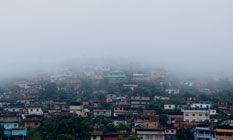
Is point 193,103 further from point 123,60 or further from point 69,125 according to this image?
point 123,60

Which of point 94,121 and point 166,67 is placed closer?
point 94,121

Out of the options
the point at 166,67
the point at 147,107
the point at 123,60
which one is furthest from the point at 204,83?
the point at 123,60

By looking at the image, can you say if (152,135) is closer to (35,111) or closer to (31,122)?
(31,122)

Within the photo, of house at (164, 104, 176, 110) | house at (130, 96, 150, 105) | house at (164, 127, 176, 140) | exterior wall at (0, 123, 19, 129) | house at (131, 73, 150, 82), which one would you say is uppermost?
house at (131, 73, 150, 82)

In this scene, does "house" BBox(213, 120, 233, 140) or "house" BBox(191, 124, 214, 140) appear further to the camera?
"house" BBox(191, 124, 214, 140)

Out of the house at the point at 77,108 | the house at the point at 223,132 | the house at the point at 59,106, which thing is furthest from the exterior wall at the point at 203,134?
the house at the point at 59,106

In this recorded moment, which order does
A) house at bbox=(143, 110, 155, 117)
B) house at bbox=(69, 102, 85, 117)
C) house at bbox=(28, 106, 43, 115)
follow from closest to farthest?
house at bbox=(143, 110, 155, 117)
house at bbox=(28, 106, 43, 115)
house at bbox=(69, 102, 85, 117)

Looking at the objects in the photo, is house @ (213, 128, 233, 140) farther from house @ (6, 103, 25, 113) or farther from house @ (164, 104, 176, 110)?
house @ (6, 103, 25, 113)

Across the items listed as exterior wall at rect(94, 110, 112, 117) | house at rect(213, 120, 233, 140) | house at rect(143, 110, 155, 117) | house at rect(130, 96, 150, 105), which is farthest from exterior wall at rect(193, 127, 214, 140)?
house at rect(130, 96, 150, 105)

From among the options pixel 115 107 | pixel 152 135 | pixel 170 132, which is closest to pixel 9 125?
pixel 115 107
